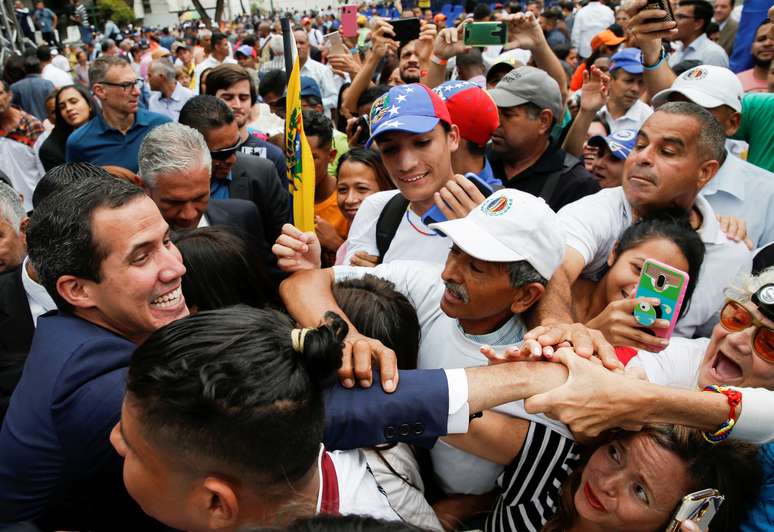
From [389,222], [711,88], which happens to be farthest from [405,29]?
[389,222]

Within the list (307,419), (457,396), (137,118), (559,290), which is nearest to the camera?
(307,419)

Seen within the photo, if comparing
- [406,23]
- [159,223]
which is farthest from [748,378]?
[406,23]

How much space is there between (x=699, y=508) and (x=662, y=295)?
0.60 metres

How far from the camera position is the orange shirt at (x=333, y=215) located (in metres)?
3.86

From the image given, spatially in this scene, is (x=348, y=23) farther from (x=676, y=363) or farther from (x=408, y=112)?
(x=676, y=363)

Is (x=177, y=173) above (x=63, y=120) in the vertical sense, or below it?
above

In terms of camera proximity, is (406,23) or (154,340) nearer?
(154,340)

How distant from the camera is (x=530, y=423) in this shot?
5.49 feet

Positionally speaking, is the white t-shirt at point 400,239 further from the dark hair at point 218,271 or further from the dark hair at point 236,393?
the dark hair at point 236,393

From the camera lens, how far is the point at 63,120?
211 inches

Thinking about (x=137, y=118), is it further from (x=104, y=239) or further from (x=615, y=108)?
(x=615, y=108)

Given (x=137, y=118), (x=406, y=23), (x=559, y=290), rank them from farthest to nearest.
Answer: (x=406, y=23) → (x=137, y=118) → (x=559, y=290)

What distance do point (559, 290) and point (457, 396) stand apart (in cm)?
72

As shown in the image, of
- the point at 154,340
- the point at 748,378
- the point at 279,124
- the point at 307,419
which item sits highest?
the point at 154,340
